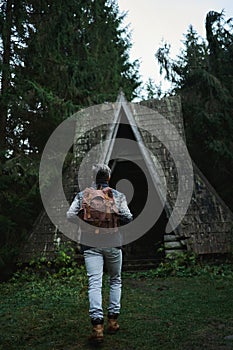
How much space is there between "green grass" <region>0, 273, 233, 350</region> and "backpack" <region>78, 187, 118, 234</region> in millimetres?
1174

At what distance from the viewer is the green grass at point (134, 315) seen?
4.09 m

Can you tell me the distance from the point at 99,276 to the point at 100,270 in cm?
7

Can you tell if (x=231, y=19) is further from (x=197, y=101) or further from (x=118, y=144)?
(x=118, y=144)

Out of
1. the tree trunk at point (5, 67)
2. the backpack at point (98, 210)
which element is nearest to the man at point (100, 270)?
the backpack at point (98, 210)

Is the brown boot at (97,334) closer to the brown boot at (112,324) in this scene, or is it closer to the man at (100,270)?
the man at (100,270)

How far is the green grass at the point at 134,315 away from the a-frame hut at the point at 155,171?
1.60 m

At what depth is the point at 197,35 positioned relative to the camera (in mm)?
17859

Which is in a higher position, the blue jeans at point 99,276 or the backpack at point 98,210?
the backpack at point 98,210

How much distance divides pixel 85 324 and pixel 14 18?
24.1ft

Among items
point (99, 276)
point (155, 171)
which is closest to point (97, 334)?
point (99, 276)

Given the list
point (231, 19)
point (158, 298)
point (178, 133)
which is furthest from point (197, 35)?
point (158, 298)

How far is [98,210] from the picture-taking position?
4.39 metres

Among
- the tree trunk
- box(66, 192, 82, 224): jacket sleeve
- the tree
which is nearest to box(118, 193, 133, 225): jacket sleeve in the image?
box(66, 192, 82, 224): jacket sleeve

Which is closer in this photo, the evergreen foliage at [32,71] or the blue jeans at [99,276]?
the blue jeans at [99,276]
